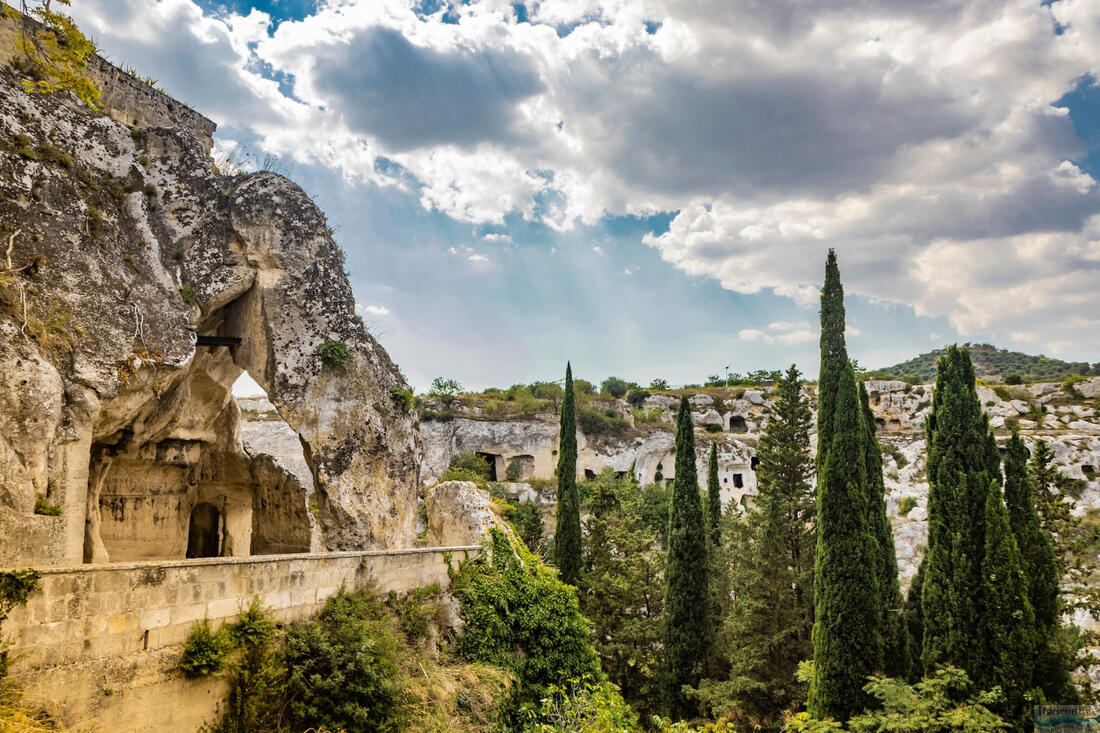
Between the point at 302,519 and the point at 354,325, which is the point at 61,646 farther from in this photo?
the point at 302,519

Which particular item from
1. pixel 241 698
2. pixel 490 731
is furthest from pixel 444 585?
pixel 241 698

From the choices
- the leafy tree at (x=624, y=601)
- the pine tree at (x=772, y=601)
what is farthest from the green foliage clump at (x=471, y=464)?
the pine tree at (x=772, y=601)

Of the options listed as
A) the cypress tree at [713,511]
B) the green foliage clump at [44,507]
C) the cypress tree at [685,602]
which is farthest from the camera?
the cypress tree at [713,511]

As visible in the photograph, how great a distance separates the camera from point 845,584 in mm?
16156

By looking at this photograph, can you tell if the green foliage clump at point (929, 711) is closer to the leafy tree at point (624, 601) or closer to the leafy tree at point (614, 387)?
the leafy tree at point (624, 601)

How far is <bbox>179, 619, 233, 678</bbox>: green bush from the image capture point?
20.3 ft

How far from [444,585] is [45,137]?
378 inches

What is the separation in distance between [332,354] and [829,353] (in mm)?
14140

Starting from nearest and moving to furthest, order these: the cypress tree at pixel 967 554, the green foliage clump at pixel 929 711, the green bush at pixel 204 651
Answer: the green bush at pixel 204 651
the green foliage clump at pixel 929 711
the cypress tree at pixel 967 554

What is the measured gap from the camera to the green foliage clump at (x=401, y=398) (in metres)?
14.2

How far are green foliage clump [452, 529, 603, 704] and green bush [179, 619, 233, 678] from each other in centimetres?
466

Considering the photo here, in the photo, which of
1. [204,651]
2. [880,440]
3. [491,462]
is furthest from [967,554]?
[491,462]

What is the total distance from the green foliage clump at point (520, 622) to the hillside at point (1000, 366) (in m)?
78.4

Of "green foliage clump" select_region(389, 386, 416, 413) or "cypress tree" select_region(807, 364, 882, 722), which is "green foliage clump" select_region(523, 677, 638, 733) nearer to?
"green foliage clump" select_region(389, 386, 416, 413)
